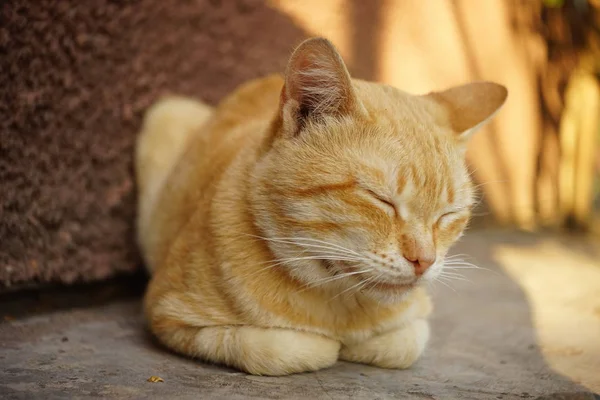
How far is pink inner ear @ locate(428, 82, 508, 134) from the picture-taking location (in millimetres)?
2152

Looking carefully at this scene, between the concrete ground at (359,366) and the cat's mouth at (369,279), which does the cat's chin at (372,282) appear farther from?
the concrete ground at (359,366)

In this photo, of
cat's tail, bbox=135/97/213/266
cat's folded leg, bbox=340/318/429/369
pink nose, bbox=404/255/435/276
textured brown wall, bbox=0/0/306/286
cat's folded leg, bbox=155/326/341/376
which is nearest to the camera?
pink nose, bbox=404/255/435/276

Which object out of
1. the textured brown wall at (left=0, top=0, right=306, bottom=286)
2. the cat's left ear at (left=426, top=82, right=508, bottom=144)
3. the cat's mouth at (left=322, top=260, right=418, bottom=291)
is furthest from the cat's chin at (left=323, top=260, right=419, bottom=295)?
the textured brown wall at (left=0, top=0, right=306, bottom=286)

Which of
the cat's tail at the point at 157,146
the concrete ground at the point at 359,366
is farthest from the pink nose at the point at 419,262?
the cat's tail at the point at 157,146

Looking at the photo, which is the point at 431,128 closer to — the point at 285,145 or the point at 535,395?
the point at 285,145

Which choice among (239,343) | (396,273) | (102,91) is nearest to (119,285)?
(102,91)

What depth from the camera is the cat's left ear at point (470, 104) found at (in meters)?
2.14

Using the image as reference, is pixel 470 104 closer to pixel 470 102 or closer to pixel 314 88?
pixel 470 102

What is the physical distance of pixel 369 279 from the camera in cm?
181

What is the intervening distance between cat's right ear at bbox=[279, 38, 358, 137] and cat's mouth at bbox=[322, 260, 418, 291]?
0.40m

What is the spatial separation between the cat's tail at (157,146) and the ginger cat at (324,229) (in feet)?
2.64

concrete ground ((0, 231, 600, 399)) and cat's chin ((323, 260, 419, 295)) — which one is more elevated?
cat's chin ((323, 260, 419, 295))

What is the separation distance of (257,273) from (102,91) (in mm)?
1331

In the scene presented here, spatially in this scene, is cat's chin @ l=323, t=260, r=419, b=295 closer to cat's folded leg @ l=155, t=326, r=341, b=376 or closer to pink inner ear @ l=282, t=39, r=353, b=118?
cat's folded leg @ l=155, t=326, r=341, b=376
